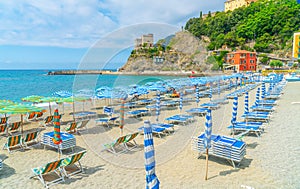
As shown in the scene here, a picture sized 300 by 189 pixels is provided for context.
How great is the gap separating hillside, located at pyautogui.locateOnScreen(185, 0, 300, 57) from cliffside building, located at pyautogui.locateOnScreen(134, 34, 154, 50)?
54310 millimetres

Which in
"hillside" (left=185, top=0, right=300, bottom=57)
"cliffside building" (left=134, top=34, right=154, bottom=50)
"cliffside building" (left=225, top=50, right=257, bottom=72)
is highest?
"hillside" (left=185, top=0, right=300, bottom=57)

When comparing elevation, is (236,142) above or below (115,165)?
above

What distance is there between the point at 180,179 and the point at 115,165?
1736 millimetres

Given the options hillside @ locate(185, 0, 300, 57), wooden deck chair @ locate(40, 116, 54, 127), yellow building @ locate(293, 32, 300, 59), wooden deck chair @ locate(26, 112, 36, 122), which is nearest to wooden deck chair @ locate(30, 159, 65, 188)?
wooden deck chair @ locate(40, 116, 54, 127)

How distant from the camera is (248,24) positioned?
74.9m

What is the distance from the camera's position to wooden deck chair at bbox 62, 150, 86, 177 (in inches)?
182

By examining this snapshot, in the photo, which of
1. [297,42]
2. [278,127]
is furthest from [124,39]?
[297,42]

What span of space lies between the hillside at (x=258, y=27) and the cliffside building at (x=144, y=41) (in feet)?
178

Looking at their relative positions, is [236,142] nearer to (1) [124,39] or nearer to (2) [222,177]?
(2) [222,177]

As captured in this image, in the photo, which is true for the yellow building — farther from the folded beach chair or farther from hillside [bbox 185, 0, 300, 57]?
the folded beach chair

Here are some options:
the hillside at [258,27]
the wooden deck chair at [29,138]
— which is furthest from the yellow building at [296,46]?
the wooden deck chair at [29,138]

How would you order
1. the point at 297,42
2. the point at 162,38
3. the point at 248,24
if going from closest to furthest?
the point at 162,38, the point at 297,42, the point at 248,24

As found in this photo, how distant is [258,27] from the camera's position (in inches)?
2857

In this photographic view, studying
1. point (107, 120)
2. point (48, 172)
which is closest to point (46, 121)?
point (107, 120)
